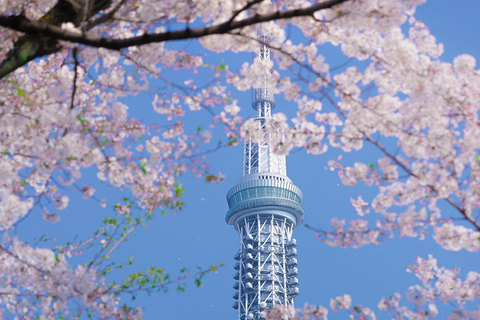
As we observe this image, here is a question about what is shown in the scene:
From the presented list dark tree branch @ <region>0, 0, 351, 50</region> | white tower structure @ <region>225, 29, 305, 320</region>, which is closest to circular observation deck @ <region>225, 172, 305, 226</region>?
white tower structure @ <region>225, 29, 305, 320</region>

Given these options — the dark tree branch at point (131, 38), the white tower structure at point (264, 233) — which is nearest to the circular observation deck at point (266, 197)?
the white tower structure at point (264, 233)

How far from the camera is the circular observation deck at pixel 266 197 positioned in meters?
61.3

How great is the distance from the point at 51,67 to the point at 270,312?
487 centimetres

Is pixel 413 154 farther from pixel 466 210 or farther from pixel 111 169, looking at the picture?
pixel 111 169

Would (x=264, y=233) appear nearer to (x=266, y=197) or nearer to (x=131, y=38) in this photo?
(x=266, y=197)

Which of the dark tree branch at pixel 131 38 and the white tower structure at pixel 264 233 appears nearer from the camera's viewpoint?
the dark tree branch at pixel 131 38

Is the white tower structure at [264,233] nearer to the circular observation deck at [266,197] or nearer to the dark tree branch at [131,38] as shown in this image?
the circular observation deck at [266,197]

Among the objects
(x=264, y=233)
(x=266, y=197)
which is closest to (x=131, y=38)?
(x=266, y=197)

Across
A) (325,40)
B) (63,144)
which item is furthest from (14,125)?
(325,40)

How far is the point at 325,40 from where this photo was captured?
5.86 meters

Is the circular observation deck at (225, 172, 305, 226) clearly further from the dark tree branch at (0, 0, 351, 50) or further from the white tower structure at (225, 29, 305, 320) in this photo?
the dark tree branch at (0, 0, 351, 50)

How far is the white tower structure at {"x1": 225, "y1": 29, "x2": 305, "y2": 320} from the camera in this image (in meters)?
57.1

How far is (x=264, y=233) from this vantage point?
60.7 metres

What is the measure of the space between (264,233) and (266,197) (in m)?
4.65
